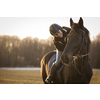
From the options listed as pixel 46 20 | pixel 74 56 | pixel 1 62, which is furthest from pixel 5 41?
pixel 74 56

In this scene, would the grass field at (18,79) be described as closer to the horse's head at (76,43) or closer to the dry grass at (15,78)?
the dry grass at (15,78)

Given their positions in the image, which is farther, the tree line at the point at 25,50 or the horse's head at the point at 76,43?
the tree line at the point at 25,50

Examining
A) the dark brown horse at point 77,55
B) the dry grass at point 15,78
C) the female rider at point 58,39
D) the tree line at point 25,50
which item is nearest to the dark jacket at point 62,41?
the female rider at point 58,39

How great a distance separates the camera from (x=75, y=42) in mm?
2271

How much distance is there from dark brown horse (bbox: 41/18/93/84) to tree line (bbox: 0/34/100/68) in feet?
9.10

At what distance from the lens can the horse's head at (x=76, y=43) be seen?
87.4 inches

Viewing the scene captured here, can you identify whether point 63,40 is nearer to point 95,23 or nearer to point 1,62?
point 95,23

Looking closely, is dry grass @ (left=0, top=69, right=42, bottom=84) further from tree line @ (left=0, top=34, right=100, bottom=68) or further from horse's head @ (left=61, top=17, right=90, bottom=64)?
horse's head @ (left=61, top=17, right=90, bottom=64)

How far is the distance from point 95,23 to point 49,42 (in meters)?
3.63

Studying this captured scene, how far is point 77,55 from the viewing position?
2377 mm

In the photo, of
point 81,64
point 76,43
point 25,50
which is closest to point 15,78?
point 25,50

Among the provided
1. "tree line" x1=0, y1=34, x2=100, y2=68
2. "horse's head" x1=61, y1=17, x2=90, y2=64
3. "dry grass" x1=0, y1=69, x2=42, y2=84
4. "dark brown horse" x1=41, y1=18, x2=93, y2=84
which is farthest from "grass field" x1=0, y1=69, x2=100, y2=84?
"horse's head" x1=61, y1=17, x2=90, y2=64

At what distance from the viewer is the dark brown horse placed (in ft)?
7.40
